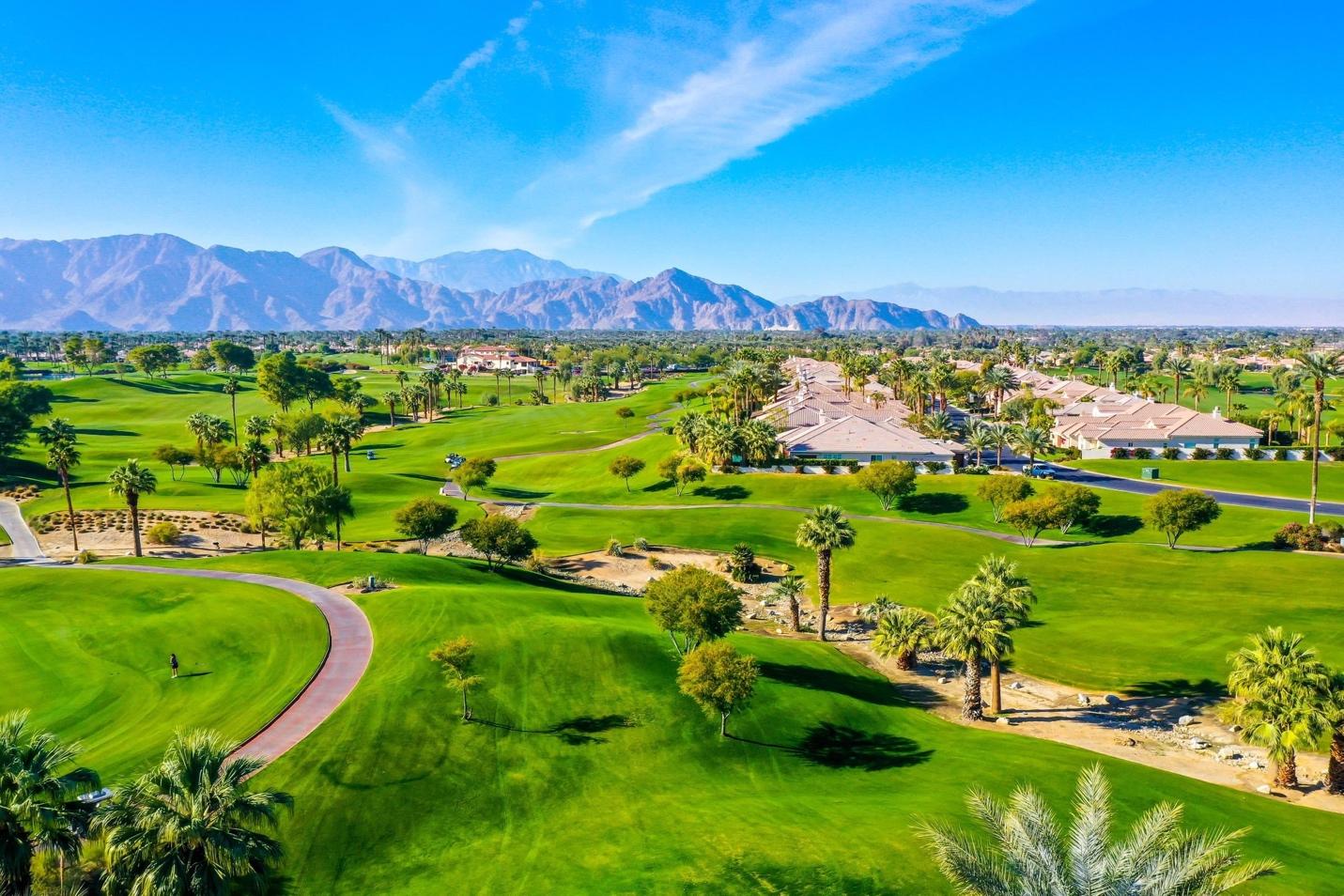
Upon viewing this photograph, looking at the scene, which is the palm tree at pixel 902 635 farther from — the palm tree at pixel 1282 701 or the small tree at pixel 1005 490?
the small tree at pixel 1005 490

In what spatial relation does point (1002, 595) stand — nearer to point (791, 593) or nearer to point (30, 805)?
point (791, 593)

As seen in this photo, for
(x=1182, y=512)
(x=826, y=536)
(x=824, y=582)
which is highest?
(x=826, y=536)

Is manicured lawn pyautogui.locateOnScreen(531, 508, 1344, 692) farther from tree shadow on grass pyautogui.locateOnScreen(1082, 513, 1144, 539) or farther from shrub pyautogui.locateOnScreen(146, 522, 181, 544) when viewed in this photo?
shrub pyautogui.locateOnScreen(146, 522, 181, 544)

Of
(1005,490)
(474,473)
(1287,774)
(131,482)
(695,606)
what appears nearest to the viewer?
(1287,774)

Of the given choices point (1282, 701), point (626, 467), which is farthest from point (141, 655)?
point (626, 467)

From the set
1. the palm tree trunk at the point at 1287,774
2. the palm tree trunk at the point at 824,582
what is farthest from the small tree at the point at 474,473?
the palm tree trunk at the point at 1287,774

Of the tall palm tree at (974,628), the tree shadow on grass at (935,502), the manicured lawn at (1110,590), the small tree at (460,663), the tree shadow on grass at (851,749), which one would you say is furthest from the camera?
the tree shadow on grass at (935,502)
